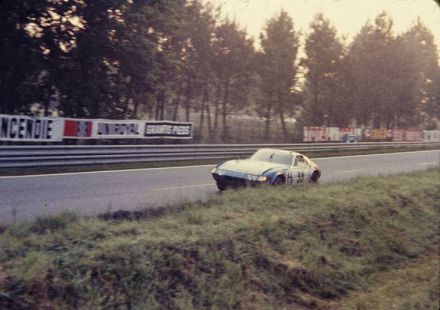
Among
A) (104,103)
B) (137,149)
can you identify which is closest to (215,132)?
(104,103)

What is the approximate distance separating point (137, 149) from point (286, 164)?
23.0 feet

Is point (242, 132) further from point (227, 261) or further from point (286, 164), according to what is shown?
point (227, 261)

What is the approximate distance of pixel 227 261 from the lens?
21.7 ft

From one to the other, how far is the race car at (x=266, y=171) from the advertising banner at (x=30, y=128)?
7586 millimetres

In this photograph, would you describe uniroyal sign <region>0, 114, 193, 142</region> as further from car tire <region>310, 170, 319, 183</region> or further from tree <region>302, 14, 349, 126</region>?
tree <region>302, 14, 349, 126</region>

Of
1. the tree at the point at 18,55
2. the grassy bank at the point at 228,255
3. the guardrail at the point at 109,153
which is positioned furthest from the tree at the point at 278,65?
the grassy bank at the point at 228,255

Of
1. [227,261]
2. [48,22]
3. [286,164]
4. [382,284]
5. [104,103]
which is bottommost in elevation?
[382,284]

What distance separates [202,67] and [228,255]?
3113 cm

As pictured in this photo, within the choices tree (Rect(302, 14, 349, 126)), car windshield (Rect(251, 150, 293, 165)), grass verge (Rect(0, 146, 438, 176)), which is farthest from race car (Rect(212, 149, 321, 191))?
tree (Rect(302, 14, 349, 126))

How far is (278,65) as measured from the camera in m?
36.7

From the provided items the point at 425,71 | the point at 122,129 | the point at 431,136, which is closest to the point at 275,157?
the point at 122,129

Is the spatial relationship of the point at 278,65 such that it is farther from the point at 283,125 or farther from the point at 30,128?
the point at 30,128

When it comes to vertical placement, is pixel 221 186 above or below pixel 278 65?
below

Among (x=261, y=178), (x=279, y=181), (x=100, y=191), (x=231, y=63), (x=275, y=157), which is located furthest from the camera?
(x=231, y=63)
